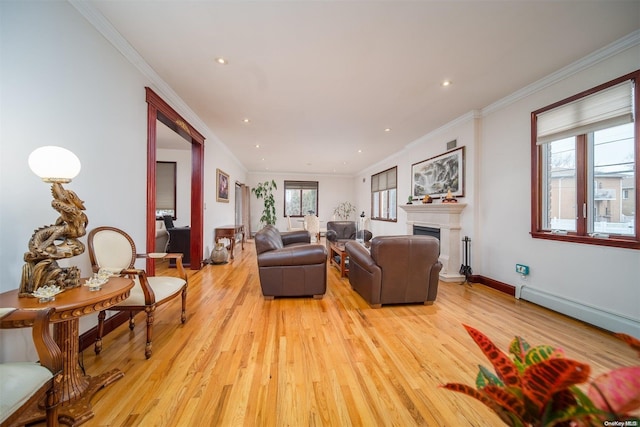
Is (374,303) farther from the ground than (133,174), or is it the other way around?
(133,174)

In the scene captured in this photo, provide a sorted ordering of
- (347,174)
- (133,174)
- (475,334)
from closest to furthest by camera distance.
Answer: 1. (475,334)
2. (133,174)
3. (347,174)

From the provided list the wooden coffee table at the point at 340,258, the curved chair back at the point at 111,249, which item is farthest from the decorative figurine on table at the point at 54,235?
the wooden coffee table at the point at 340,258

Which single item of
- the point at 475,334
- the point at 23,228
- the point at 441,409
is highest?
the point at 23,228

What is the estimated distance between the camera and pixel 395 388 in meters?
1.49

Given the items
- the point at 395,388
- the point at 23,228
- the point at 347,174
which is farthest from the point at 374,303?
the point at 347,174

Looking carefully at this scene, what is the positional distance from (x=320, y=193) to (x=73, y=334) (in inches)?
333

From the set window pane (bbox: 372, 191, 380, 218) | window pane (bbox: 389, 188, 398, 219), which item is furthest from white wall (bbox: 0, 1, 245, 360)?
window pane (bbox: 372, 191, 380, 218)

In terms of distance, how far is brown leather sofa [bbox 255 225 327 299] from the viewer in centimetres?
283

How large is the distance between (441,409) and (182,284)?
2247 millimetres

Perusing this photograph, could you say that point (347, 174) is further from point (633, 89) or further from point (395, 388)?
point (395, 388)

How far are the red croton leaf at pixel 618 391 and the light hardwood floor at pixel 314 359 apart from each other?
1118 mm

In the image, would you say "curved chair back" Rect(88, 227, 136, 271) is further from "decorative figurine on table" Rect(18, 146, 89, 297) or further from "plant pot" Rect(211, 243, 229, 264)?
"plant pot" Rect(211, 243, 229, 264)

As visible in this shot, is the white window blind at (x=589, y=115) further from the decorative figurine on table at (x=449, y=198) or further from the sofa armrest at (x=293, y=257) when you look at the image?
the sofa armrest at (x=293, y=257)

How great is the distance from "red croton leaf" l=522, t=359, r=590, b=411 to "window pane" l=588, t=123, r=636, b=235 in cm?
291
